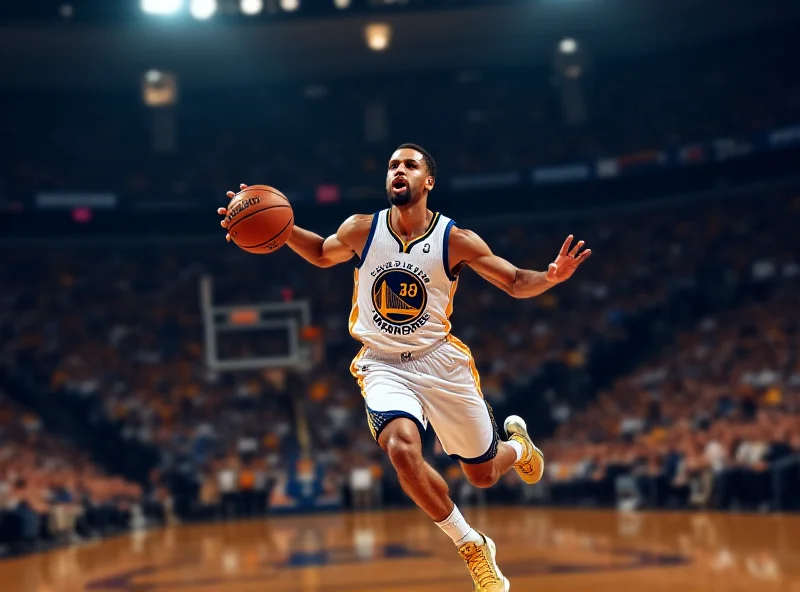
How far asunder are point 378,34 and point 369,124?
11.9 ft

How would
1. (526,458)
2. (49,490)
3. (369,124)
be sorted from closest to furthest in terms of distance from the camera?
(526,458) < (49,490) < (369,124)

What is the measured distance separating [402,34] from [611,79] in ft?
17.6

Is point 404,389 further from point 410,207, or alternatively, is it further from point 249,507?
point 249,507

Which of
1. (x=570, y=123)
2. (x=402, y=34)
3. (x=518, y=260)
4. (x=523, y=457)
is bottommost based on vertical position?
(x=523, y=457)

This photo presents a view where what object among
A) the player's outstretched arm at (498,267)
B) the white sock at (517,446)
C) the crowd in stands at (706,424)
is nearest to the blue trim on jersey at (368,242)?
the player's outstretched arm at (498,267)

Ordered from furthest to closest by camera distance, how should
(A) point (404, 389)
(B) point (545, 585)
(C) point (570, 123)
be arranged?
(C) point (570, 123) → (B) point (545, 585) → (A) point (404, 389)

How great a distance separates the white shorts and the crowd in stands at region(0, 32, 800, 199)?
17515 mm

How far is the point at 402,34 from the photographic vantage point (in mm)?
23266

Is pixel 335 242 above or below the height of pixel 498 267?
above

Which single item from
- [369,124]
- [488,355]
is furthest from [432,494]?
[369,124]

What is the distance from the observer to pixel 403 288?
651cm

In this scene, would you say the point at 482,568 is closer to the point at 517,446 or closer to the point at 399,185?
the point at 517,446

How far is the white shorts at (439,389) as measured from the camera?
6.51 metres

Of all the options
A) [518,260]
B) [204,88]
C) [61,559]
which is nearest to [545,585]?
[61,559]
